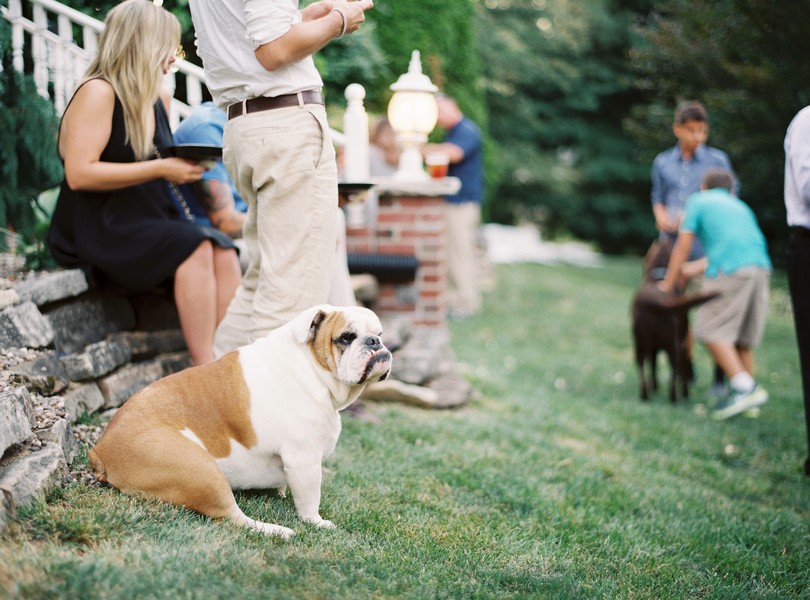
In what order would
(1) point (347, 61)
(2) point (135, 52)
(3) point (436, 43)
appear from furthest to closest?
(3) point (436, 43) → (1) point (347, 61) → (2) point (135, 52)

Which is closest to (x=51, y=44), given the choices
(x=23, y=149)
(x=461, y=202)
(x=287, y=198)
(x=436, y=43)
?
(x=23, y=149)

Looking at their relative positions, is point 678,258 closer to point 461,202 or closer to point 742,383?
point 742,383

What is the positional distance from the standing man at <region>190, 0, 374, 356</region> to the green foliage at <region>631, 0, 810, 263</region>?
493 centimetres

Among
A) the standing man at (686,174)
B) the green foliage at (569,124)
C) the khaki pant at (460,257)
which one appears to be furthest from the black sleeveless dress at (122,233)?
the green foliage at (569,124)

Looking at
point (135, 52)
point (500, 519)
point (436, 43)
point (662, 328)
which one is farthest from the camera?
point (436, 43)

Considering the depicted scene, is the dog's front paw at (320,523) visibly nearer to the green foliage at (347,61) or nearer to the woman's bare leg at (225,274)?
the woman's bare leg at (225,274)

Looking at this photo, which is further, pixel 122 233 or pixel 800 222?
pixel 800 222

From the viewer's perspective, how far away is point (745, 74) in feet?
25.8

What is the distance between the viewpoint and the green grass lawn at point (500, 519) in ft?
7.57

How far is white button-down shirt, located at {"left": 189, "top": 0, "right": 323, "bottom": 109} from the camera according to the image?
10.3ft

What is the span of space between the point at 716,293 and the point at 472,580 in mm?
4101

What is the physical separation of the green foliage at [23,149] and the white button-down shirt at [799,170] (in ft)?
11.7

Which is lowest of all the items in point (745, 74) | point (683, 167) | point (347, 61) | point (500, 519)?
point (500, 519)

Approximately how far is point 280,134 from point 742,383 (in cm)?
414
